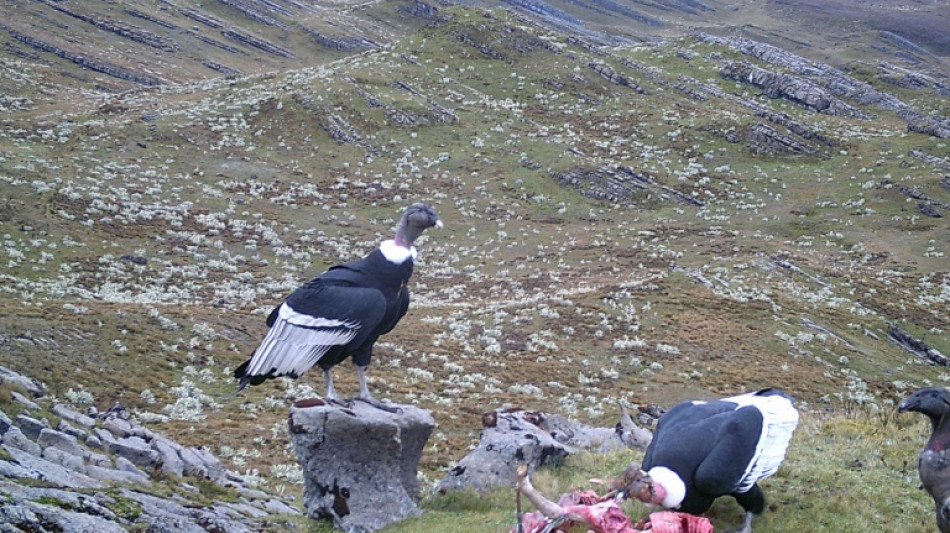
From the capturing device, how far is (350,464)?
9.83 m

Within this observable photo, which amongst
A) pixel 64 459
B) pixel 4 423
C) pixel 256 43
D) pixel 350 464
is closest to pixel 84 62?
pixel 256 43

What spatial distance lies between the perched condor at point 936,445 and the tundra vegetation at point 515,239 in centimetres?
90

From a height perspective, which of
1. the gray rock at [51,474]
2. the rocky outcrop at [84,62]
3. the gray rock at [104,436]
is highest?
the gray rock at [51,474]

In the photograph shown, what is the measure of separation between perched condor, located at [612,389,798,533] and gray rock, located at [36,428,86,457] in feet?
26.7

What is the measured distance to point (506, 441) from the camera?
11445 millimetres

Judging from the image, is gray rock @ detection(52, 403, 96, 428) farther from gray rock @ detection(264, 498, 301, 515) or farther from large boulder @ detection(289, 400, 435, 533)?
large boulder @ detection(289, 400, 435, 533)

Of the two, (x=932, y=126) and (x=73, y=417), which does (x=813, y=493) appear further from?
(x=932, y=126)

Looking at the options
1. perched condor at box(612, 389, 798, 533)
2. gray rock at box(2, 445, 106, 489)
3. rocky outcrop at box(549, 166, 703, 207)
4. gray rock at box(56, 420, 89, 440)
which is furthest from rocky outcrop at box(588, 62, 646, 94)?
gray rock at box(2, 445, 106, 489)

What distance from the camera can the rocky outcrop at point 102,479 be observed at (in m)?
6.63

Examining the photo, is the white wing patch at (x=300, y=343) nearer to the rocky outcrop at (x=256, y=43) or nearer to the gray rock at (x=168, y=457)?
the gray rock at (x=168, y=457)

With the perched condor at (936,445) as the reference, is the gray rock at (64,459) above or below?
below

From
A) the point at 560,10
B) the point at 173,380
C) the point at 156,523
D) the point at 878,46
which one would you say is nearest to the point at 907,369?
the point at 173,380

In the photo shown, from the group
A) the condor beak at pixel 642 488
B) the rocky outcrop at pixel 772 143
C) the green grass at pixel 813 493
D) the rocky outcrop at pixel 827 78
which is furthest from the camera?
the rocky outcrop at pixel 827 78

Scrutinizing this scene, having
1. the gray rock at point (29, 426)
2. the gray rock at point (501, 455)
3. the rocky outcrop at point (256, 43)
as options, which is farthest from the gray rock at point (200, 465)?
the rocky outcrop at point (256, 43)
